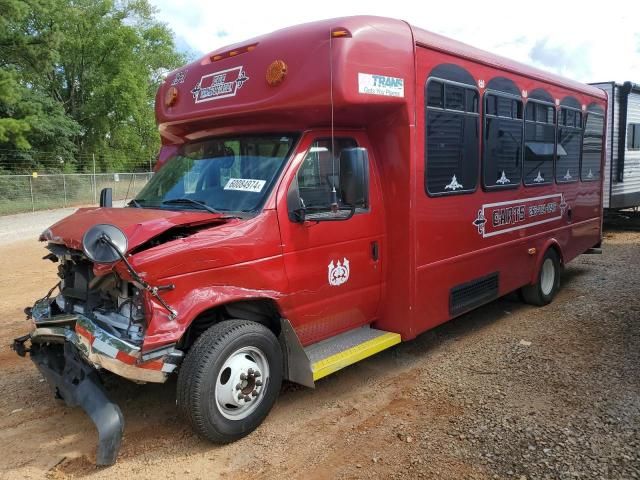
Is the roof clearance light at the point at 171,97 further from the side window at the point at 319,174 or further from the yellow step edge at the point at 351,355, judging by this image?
the yellow step edge at the point at 351,355

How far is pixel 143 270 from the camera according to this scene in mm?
3395

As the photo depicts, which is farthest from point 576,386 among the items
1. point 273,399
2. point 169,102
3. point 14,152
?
point 14,152

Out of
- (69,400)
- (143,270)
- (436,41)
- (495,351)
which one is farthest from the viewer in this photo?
(495,351)

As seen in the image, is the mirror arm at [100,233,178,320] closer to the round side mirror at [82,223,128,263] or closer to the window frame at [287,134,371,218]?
the round side mirror at [82,223,128,263]

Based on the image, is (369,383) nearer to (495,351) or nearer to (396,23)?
(495,351)

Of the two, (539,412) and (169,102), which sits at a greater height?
(169,102)

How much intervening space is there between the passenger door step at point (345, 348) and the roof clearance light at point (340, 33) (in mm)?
2446

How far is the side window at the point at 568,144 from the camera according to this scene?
7.59 m

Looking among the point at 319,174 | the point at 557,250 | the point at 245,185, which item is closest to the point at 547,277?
the point at 557,250

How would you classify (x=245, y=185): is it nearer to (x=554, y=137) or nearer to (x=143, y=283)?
(x=143, y=283)

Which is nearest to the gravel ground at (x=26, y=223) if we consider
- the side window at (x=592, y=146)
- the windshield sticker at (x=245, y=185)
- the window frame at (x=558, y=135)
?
A: the windshield sticker at (x=245, y=185)

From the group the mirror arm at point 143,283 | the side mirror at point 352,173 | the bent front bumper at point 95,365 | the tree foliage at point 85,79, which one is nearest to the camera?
the mirror arm at point 143,283

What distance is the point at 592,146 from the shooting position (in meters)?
8.65

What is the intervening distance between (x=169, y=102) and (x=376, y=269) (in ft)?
8.33
